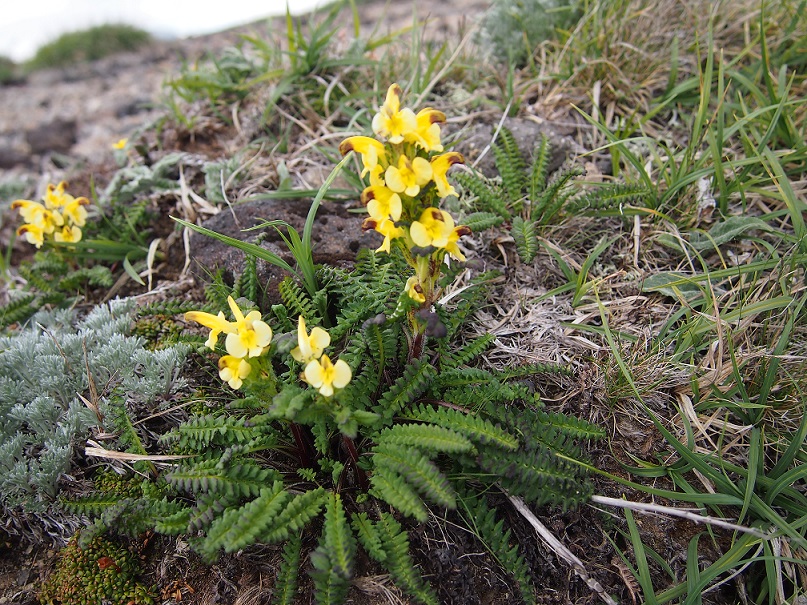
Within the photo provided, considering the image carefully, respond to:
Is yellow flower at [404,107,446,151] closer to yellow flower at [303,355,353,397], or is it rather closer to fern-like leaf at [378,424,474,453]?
yellow flower at [303,355,353,397]

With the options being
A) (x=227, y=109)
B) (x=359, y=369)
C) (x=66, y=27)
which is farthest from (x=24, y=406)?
(x=66, y=27)

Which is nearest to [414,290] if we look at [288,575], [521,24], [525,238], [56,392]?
[525,238]

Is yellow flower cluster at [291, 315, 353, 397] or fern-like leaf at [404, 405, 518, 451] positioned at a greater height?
yellow flower cluster at [291, 315, 353, 397]

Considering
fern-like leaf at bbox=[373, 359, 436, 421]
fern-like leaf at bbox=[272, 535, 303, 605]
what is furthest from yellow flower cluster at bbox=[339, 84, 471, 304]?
fern-like leaf at bbox=[272, 535, 303, 605]

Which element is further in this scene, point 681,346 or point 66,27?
point 66,27

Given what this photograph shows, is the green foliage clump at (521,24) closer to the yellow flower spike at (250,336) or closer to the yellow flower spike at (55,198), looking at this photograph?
the yellow flower spike at (250,336)

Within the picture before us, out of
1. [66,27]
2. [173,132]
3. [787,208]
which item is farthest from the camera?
[66,27]

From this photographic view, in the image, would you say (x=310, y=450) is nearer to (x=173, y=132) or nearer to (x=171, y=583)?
(x=171, y=583)
